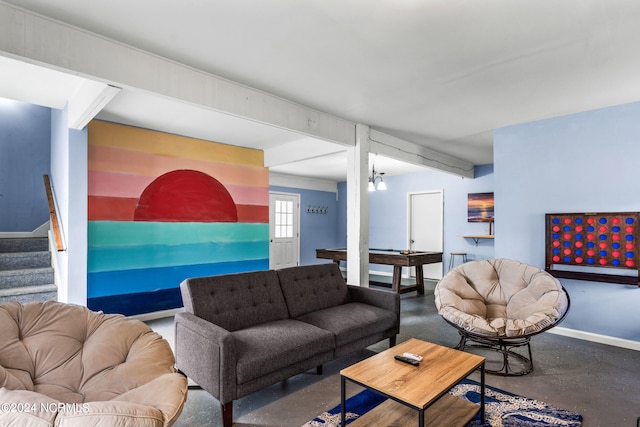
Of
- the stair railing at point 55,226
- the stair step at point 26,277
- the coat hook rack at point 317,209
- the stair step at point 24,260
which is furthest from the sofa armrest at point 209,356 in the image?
the coat hook rack at point 317,209

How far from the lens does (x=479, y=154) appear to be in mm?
5996

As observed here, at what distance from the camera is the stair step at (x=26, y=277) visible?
359 cm

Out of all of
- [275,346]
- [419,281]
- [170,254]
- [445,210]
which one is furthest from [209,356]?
[445,210]

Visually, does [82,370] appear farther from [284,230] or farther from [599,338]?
[284,230]

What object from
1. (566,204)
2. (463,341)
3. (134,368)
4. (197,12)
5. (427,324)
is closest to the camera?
(134,368)

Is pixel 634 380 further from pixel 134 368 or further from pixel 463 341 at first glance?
pixel 134 368

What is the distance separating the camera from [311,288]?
11.1ft

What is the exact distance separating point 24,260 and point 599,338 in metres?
6.47

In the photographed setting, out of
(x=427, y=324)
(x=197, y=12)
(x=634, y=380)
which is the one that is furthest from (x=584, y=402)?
(x=197, y=12)

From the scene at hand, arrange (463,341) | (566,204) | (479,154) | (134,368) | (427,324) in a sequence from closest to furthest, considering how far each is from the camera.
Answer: (134,368), (463,341), (566,204), (427,324), (479,154)

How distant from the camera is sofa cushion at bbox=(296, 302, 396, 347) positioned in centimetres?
280

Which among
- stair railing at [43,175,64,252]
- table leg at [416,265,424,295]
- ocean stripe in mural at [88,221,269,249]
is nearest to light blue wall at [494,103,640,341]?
table leg at [416,265,424,295]

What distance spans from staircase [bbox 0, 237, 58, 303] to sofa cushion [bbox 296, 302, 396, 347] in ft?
9.58

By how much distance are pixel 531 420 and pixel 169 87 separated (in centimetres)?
341
